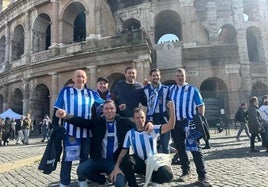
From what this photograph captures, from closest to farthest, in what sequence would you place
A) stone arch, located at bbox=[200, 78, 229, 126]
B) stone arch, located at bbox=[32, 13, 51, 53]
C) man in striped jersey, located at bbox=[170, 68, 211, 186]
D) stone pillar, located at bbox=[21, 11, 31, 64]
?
man in striped jersey, located at bbox=[170, 68, 211, 186] < stone arch, located at bbox=[200, 78, 229, 126] < stone pillar, located at bbox=[21, 11, 31, 64] < stone arch, located at bbox=[32, 13, 51, 53]

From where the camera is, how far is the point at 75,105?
4.09 metres

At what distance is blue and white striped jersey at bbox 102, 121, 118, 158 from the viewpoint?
3.90 metres

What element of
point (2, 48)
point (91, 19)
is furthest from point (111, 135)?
point (2, 48)

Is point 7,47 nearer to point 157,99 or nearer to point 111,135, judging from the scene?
point 157,99

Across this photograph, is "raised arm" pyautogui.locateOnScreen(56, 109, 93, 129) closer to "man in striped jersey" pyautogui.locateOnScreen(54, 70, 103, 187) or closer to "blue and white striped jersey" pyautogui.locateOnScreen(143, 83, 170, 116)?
"man in striped jersey" pyautogui.locateOnScreen(54, 70, 103, 187)

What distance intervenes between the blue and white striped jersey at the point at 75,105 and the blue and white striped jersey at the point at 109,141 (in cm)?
35

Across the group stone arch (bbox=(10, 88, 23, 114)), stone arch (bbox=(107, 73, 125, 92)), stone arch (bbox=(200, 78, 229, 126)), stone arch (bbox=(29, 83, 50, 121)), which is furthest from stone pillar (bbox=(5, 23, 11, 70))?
stone arch (bbox=(200, 78, 229, 126))

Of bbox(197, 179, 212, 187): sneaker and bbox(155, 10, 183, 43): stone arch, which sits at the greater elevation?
bbox(155, 10, 183, 43): stone arch

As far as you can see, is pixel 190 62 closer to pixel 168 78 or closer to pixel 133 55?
pixel 168 78

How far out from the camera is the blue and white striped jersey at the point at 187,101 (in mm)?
4820

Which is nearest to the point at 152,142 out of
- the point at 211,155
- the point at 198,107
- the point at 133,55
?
the point at 198,107

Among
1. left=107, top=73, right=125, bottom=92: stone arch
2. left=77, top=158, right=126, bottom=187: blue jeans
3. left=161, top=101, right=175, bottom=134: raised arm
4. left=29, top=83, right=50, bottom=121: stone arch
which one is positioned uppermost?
left=107, top=73, right=125, bottom=92: stone arch

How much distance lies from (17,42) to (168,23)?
12646 millimetres

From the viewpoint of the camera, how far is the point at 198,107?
4770mm
